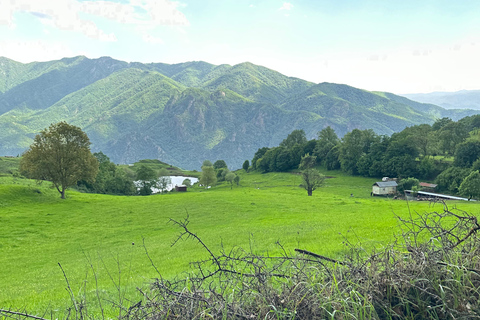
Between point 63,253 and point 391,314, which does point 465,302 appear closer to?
point 391,314

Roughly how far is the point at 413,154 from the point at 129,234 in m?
97.9

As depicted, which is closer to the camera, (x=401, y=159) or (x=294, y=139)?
(x=401, y=159)

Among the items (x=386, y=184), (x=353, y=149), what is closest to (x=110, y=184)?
(x=386, y=184)

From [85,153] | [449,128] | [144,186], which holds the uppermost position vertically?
[449,128]

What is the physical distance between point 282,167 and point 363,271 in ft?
418

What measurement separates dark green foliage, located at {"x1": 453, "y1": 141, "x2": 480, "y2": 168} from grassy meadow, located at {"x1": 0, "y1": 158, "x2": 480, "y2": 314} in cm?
6314

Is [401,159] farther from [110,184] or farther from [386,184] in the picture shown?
[110,184]

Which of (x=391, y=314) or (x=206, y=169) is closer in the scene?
(x=391, y=314)

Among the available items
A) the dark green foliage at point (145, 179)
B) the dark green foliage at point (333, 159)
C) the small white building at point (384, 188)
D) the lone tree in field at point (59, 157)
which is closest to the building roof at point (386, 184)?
the small white building at point (384, 188)

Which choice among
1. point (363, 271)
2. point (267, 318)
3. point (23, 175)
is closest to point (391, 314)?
A: point (363, 271)

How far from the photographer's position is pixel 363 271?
11.1 ft

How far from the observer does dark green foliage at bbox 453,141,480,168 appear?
8188 cm

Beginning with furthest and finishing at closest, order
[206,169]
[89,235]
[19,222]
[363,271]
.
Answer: [206,169], [19,222], [89,235], [363,271]

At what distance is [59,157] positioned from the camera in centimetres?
4322
